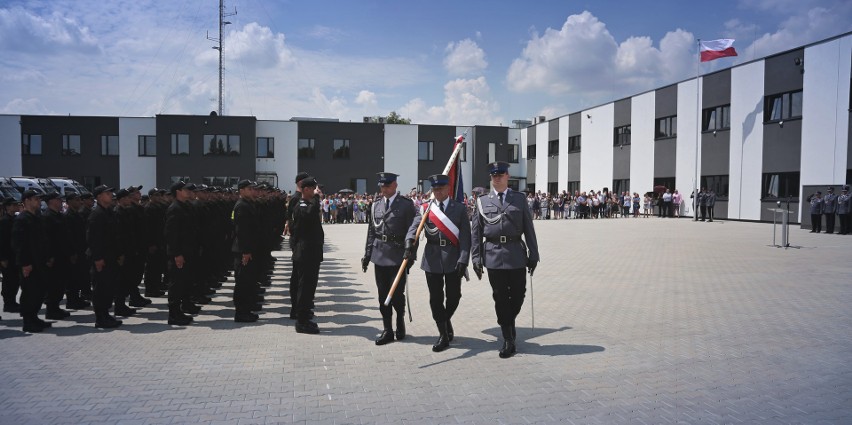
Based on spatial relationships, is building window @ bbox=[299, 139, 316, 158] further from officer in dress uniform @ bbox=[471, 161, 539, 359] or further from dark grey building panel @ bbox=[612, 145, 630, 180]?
officer in dress uniform @ bbox=[471, 161, 539, 359]

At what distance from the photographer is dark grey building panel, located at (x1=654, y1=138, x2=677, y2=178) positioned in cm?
3625

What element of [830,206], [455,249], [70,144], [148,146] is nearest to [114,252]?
[455,249]

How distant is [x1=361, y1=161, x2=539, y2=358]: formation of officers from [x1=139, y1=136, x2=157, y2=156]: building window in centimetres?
4260

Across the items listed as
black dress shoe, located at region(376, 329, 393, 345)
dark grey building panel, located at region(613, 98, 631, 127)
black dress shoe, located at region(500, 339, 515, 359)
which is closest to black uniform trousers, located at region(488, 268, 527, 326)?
black dress shoe, located at region(500, 339, 515, 359)

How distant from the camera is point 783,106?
1146 inches

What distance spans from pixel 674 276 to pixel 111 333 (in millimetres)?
10595

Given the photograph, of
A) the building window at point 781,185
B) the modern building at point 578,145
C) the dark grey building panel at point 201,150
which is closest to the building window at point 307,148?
the modern building at point 578,145

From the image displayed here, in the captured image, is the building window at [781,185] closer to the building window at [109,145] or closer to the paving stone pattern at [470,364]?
the paving stone pattern at [470,364]

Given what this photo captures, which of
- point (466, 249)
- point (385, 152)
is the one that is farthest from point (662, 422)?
point (385, 152)

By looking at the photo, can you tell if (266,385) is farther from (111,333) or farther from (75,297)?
(75,297)

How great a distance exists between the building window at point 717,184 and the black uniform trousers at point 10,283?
34023 mm

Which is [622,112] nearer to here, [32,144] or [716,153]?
[716,153]

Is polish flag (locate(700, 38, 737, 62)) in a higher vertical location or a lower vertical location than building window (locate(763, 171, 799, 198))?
higher

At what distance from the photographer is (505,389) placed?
203 inches
